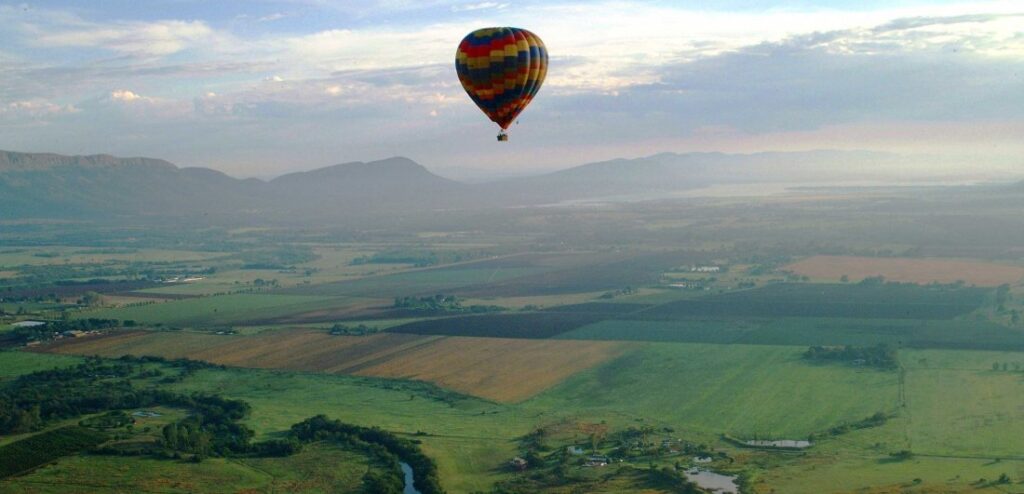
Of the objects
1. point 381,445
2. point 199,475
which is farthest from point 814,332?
point 199,475

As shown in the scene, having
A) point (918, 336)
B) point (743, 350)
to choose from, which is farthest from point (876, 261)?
point (743, 350)

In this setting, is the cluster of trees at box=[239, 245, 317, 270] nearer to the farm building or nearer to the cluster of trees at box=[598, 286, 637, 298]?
the farm building

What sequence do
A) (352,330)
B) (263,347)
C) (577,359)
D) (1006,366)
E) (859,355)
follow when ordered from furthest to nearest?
(352,330) → (263,347) → (577,359) → (859,355) → (1006,366)

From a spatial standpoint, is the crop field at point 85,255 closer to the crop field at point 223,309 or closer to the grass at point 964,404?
the crop field at point 223,309

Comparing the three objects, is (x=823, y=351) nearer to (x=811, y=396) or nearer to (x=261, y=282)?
(x=811, y=396)

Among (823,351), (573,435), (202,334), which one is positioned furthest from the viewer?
(202,334)

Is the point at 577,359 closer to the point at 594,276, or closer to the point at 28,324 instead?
the point at 28,324
